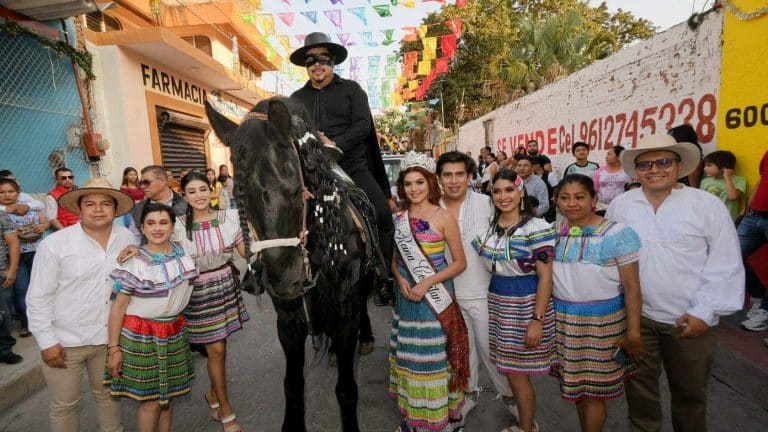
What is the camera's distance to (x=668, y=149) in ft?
7.39

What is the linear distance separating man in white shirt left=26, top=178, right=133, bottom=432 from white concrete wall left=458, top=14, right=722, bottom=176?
691 centimetres

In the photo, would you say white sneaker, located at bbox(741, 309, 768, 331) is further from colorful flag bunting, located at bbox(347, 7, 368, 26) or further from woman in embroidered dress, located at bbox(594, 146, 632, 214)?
colorful flag bunting, located at bbox(347, 7, 368, 26)

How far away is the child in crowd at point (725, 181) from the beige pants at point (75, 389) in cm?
620

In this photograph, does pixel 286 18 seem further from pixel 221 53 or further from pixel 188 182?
pixel 188 182

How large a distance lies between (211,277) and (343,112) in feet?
5.43

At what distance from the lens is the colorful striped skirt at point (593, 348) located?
2246 mm

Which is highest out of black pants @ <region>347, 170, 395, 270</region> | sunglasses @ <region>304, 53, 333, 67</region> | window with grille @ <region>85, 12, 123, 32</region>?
window with grille @ <region>85, 12, 123, 32</region>

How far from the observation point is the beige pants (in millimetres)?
2363

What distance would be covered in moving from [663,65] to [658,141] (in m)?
5.32

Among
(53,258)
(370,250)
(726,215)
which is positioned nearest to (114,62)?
(53,258)

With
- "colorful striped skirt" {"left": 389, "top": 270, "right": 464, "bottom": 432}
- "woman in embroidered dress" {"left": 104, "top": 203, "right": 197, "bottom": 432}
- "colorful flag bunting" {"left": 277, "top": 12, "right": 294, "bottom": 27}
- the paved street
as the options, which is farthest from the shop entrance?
"colorful striped skirt" {"left": 389, "top": 270, "right": 464, "bottom": 432}

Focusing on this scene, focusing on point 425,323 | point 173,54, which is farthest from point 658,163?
point 173,54

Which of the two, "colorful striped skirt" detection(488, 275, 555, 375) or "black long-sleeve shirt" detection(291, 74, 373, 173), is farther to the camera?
"black long-sleeve shirt" detection(291, 74, 373, 173)

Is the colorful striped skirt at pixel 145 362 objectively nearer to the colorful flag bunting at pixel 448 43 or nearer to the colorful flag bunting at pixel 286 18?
the colorful flag bunting at pixel 286 18
